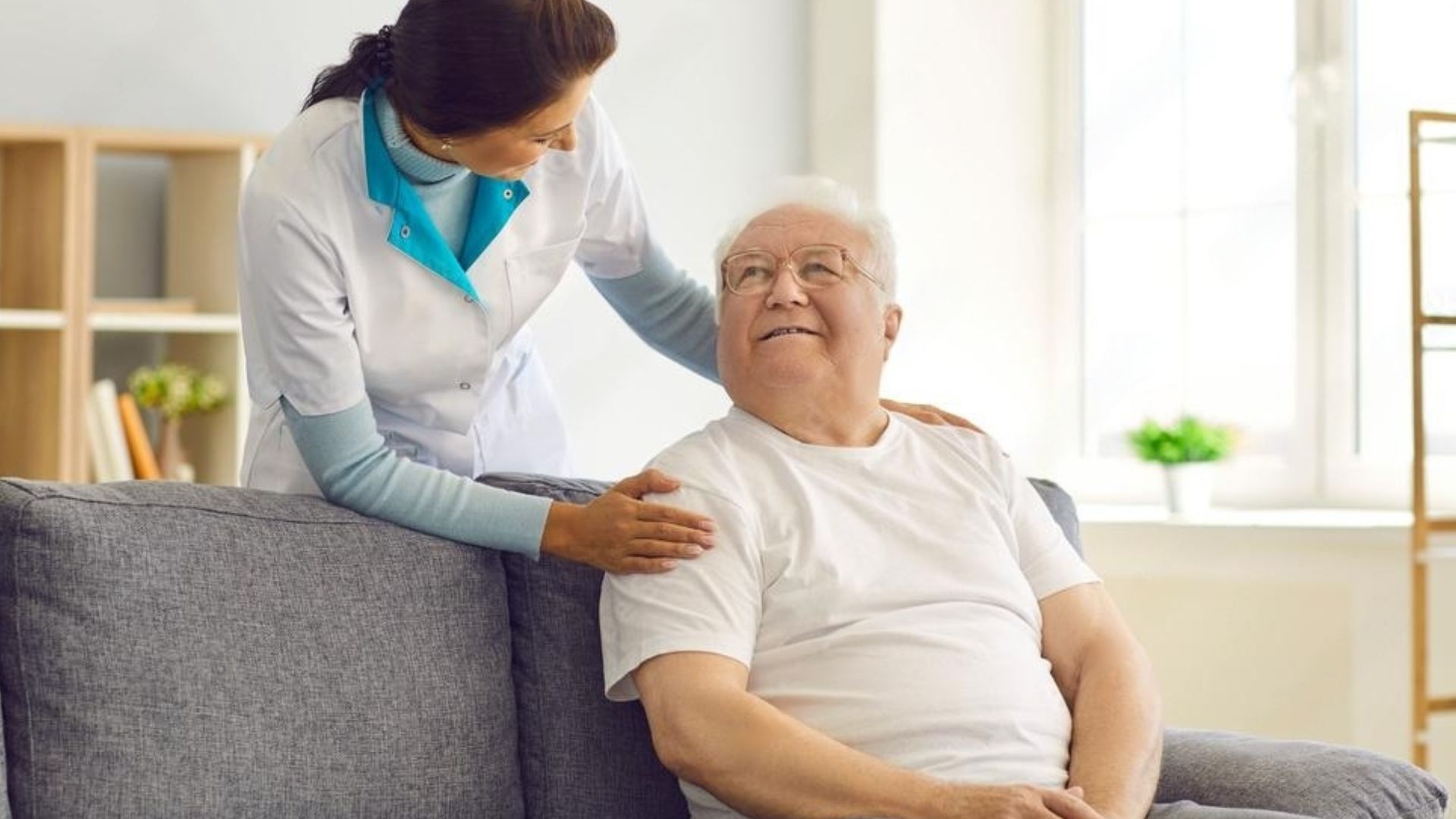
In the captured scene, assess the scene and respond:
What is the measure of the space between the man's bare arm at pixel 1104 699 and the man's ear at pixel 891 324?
359 millimetres

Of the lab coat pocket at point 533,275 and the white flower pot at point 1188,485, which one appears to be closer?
the lab coat pocket at point 533,275

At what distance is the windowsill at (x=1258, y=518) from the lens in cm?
377

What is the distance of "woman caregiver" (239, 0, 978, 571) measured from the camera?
6.23 ft

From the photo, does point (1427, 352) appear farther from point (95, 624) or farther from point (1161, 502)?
point (95, 624)

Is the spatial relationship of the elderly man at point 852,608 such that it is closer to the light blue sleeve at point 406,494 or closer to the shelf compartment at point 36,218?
the light blue sleeve at point 406,494

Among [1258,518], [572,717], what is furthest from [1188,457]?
[572,717]

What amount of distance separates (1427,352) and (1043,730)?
2.20 meters

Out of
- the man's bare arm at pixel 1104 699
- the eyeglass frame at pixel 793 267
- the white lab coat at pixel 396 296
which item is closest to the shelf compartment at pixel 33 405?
the white lab coat at pixel 396 296

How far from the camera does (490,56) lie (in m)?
1.86

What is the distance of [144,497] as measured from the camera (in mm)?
1903

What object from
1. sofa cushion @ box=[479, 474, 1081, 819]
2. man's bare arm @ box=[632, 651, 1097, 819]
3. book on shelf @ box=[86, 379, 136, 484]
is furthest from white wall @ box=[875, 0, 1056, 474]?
man's bare arm @ box=[632, 651, 1097, 819]

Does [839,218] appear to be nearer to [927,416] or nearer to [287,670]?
[927,416]

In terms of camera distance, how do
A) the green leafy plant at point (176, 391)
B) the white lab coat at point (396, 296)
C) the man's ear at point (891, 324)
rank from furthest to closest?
the green leafy plant at point (176, 391), the man's ear at point (891, 324), the white lab coat at point (396, 296)

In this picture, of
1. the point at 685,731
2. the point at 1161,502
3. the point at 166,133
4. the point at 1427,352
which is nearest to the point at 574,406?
the point at 166,133
